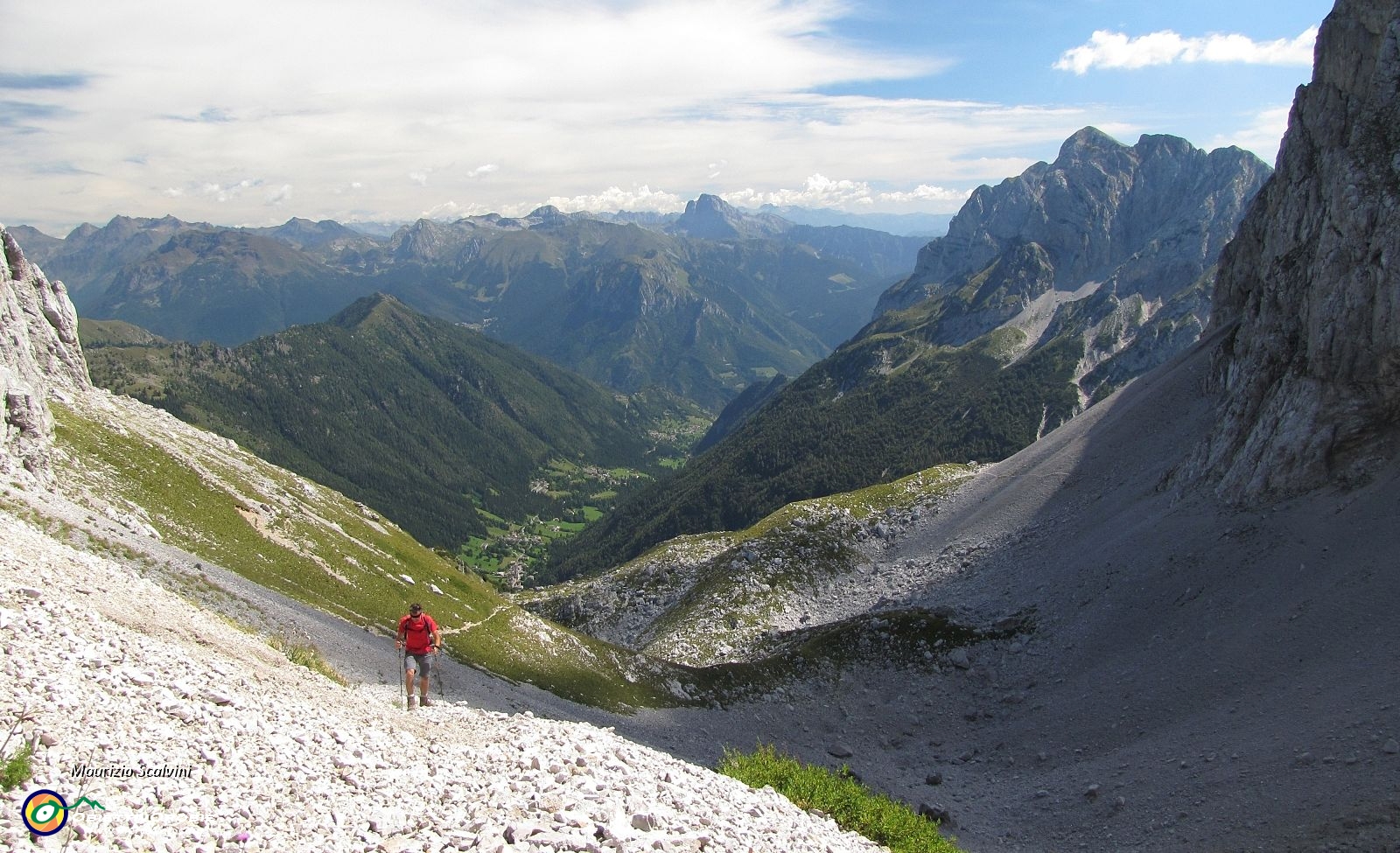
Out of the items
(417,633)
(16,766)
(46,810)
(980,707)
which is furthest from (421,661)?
(980,707)

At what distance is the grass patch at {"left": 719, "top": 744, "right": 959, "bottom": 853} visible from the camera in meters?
23.5

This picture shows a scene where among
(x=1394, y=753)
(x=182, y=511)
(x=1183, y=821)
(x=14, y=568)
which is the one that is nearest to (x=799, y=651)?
(x=1183, y=821)

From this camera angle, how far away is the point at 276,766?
1486 centimetres

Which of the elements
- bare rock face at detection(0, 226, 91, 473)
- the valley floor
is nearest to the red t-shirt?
the valley floor

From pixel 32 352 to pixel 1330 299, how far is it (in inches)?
A: 4456

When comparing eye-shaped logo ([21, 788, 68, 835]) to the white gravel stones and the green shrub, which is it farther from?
the green shrub

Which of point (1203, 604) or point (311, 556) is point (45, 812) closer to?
point (311, 556)

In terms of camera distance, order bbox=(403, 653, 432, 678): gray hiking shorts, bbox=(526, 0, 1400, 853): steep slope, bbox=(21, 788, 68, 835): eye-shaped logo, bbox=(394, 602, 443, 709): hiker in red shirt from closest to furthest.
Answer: bbox=(21, 788, 68, 835): eye-shaped logo < bbox=(403, 653, 432, 678): gray hiking shorts < bbox=(394, 602, 443, 709): hiker in red shirt < bbox=(526, 0, 1400, 853): steep slope

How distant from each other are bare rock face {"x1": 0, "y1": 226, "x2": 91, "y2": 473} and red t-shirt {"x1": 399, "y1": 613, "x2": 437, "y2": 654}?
3518cm

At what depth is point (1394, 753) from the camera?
101 ft

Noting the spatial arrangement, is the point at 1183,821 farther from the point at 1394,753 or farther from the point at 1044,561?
the point at 1044,561

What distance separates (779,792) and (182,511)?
4766cm

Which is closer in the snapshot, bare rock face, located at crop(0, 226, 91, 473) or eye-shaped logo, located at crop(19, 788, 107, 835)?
eye-shaped logo, located at crop(19, 788, 107, 835)

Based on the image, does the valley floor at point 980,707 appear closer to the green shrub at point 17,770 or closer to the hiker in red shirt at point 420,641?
the green shrub at point 17,770
